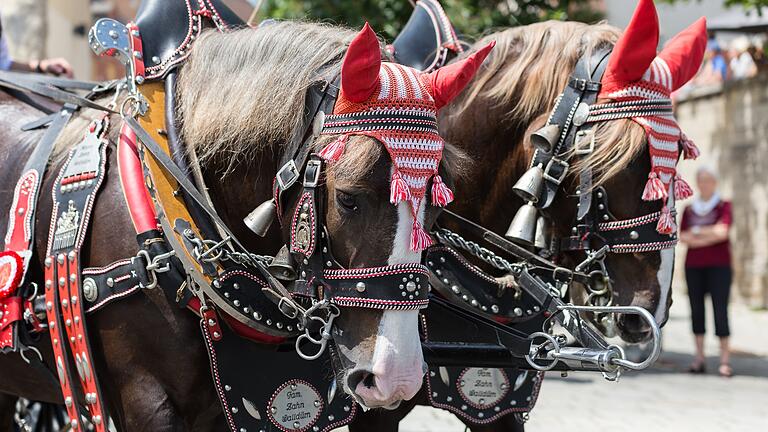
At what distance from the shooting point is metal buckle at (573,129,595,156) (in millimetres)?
3006

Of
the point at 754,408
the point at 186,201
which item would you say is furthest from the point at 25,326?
the point at 754,408

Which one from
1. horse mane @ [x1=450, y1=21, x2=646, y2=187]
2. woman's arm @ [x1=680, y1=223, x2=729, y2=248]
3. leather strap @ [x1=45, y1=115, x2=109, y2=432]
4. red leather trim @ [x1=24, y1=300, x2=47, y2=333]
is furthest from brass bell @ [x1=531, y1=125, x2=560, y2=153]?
woman's arm @ [x1=680, y1=223, x2=729, y2=248]

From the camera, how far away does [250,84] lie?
7.71ft

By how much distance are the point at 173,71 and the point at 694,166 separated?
41.8 feet

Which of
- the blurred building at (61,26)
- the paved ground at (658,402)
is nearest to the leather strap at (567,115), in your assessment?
the blurred building at (61,26)

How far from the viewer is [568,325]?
9.46ft

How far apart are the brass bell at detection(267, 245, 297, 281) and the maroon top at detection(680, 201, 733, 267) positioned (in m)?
5.83

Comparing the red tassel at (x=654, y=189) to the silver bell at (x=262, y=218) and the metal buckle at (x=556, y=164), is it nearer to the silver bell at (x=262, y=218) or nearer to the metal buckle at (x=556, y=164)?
the metal buckle at (x=556, y=164)

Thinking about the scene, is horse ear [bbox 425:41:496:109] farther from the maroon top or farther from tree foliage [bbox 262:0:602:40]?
the maroon top

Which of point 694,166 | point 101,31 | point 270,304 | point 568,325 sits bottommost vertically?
point 694,166

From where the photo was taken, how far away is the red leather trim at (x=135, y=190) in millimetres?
2311

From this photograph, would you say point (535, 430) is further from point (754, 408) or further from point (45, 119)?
point (45, 119)

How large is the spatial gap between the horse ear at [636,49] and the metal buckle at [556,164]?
285mm

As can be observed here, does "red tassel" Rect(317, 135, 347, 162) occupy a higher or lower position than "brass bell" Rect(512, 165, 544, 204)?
higher
